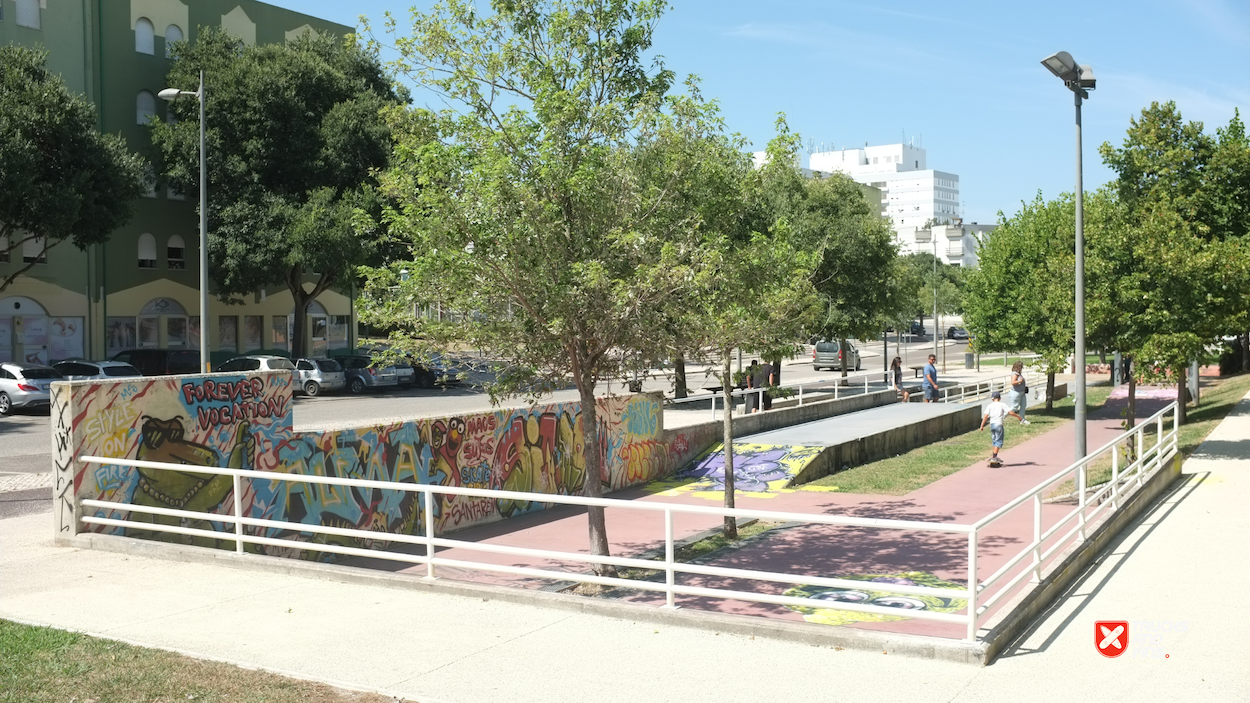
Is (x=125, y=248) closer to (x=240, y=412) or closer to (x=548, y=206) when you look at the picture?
(x=240, y=412)

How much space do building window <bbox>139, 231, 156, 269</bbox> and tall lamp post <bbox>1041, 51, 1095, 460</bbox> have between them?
34413mm

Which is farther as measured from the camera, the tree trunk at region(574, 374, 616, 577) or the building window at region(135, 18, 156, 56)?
the building window at region(135, 18, 156, 56)

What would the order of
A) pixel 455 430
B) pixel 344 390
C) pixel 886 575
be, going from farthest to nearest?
pixel 344 390 < pixel 455 430 < pixel 886 575

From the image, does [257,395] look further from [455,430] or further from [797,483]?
[797,483]

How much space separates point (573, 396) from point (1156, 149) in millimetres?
18537

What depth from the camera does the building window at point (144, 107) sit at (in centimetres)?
3825

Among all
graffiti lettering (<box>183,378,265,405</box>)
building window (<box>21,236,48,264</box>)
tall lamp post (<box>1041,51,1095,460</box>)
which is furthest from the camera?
building window (<box>21,236,48,264</box>)

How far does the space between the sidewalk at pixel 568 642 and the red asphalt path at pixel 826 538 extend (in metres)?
1.97

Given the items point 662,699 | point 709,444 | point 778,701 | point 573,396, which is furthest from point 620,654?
point 573,396

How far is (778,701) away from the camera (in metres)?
5.81

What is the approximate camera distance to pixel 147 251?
39.1m

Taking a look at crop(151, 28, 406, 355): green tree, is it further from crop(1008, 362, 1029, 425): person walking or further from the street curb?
the street curb

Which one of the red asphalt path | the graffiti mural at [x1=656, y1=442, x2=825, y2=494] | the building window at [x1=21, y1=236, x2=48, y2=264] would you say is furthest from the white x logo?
the building window at [x1=21, y1=236, x2=48, y2=264]

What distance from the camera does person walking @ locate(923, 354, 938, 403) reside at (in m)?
31.4
